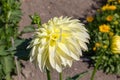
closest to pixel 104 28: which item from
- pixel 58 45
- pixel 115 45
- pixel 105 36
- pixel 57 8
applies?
pixel 105 36

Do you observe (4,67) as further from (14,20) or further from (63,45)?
(63,45)

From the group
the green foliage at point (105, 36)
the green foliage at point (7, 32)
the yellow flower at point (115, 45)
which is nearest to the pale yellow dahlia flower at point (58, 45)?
the yellow flower at point (115, 45)

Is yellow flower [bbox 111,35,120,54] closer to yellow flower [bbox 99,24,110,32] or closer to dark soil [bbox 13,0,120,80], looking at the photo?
yellow flower [bbox 99,24,110,32]

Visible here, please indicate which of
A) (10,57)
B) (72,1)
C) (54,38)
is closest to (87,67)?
(10,57)

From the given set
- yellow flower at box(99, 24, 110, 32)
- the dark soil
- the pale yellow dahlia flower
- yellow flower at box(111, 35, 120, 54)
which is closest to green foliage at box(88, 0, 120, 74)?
yellow flower at box(99, 24, 110, 32)

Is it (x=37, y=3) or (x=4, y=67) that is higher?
(x=37, y=3)

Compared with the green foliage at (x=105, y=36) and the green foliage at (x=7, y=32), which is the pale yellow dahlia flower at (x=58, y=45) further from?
the green foliage at (x=105, y=36)
